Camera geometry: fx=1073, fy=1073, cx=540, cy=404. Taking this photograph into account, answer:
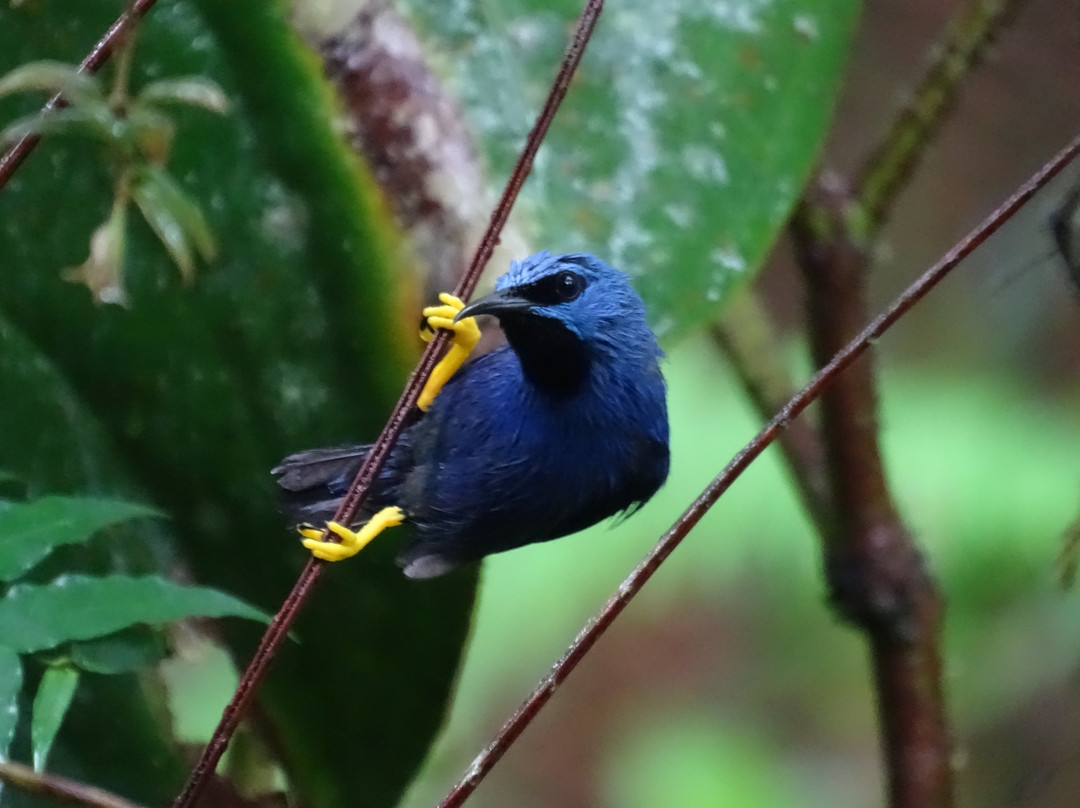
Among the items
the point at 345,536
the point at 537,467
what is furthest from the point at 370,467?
the point at 537,467

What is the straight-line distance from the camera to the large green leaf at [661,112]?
3.07ft

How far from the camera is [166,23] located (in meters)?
0.92

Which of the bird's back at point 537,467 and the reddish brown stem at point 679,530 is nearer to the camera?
the reddish brown stem at point 679,530

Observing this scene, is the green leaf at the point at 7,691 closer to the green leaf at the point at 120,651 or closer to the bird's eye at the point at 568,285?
the green leaf at the point at 120,651

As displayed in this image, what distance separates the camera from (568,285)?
0.85 meters

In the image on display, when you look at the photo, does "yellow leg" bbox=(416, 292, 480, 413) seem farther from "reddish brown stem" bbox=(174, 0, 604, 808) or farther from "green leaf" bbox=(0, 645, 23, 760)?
"green leaf" bbox=(0, 645, 23, 760)

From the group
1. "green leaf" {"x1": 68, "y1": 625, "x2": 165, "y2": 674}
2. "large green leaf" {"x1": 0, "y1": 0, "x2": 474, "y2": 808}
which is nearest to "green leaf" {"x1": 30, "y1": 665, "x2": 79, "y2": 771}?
"green leaf" {"x1": 68, "y1": 625, "x2": 165, "y2": 674}

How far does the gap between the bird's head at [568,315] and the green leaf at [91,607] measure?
0.92 ft

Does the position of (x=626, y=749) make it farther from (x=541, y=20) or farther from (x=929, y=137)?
(x=541, y=20)

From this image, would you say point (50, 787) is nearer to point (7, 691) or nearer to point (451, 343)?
point (7, 691)

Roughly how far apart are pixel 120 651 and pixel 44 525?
120mm

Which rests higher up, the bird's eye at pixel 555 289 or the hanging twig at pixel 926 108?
the hanging twig at pixel 926 108

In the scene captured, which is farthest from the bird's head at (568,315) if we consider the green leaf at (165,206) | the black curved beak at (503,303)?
the green leaf at (165,206)

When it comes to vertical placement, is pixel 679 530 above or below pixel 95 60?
below
